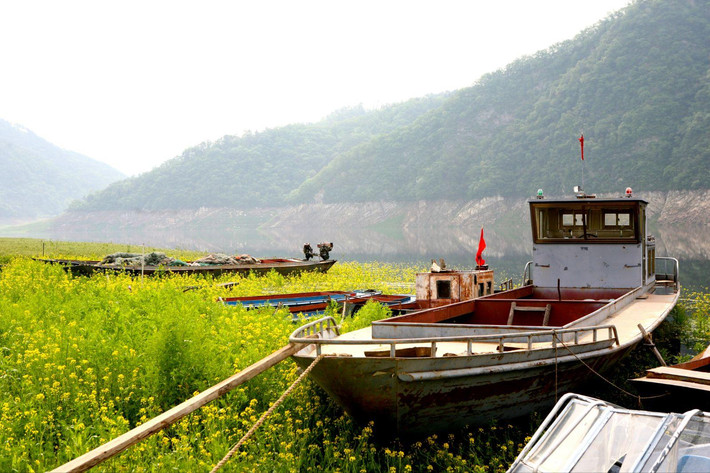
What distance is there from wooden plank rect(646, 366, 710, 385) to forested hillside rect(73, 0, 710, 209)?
115549 mm

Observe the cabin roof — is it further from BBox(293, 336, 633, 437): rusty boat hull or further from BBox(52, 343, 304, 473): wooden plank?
BBox(52, 343, 304, 473): wooden plank

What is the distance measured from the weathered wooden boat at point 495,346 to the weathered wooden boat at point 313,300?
2.82m

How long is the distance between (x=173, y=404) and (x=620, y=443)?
5.77 metres

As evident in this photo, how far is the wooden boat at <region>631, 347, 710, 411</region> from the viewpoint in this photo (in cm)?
748

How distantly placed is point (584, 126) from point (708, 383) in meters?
149

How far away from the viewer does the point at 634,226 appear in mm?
13383

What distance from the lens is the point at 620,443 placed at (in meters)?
5.45

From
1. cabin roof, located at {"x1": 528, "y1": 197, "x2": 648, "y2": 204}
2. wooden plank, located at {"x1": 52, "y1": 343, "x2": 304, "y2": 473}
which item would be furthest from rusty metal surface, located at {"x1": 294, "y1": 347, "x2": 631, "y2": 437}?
cabin roof, located at {"x1": 528, "y1": 197, "x2": 648, "y2": 204}

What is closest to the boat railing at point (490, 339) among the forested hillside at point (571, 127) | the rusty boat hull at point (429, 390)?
the rusty boat hull at point (429, 390)

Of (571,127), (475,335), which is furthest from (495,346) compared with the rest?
(571,127)

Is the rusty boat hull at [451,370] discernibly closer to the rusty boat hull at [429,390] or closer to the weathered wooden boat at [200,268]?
the rusty boat hull at [429,390]

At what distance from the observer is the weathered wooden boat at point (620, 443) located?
16.4ft

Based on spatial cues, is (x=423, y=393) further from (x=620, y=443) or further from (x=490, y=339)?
(x=620, y=443)

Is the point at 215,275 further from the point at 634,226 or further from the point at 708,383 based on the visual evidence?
the point at 708,383
